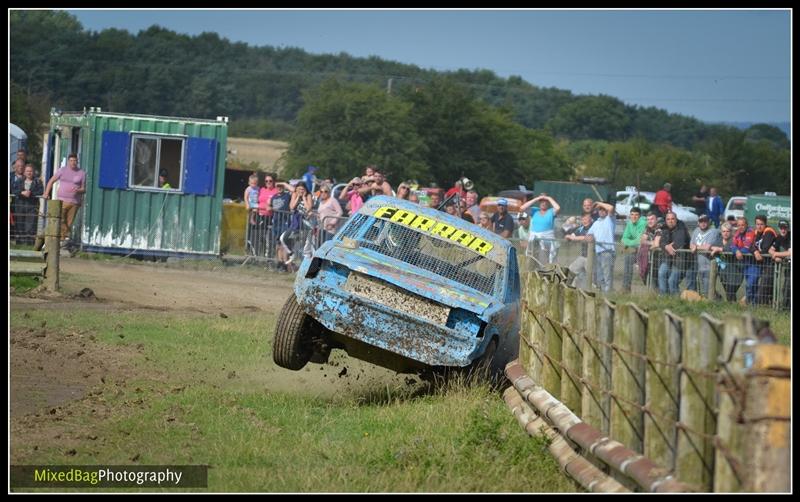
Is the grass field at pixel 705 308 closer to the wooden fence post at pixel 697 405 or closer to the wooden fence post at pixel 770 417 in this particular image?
the wooden fence post at pixel 697 405

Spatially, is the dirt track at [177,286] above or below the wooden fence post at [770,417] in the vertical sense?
below

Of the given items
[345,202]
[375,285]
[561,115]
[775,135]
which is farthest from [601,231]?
[775,135]

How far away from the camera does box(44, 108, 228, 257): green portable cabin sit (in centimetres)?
2559

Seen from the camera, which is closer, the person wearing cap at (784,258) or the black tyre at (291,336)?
the black tyre at (291,336)

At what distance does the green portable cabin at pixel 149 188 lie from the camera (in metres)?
25.6

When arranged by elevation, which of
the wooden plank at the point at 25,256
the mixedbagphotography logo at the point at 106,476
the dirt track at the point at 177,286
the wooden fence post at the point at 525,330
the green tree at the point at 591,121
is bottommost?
the dirt track at the point at 177,286

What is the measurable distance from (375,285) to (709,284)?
393 inches

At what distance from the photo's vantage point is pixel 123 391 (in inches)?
444

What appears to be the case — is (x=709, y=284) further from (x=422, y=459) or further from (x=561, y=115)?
(x=561, y=115)

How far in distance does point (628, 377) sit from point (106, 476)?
3475 mm

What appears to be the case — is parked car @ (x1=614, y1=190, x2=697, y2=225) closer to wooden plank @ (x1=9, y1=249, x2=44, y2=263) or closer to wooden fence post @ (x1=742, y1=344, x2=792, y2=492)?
wooden plank @ (x1=9, y1=249, x2=44, y2=263)

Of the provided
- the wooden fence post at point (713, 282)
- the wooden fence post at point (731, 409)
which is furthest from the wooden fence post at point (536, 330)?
the wooden fence post at point (713, 282)

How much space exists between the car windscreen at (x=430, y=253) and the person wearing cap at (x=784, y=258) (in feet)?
28.2

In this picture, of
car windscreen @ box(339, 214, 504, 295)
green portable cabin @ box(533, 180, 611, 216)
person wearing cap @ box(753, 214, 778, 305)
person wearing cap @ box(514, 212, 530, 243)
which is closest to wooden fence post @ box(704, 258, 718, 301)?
person wearing cap @ box(753, 214, 778, 305)
